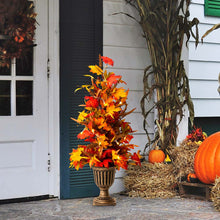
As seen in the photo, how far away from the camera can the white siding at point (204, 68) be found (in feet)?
16.4

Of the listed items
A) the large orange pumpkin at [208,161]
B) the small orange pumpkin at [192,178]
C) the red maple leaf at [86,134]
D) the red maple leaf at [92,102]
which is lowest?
the small orange pumpkin at [192,178]

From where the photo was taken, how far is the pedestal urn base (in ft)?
12.4

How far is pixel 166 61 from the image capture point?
4445 millimetres

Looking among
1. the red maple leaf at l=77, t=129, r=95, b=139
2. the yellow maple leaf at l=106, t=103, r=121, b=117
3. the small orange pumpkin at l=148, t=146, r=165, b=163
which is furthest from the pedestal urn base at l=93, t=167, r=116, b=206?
the small orange pumpkin at l=148, t=146, r=165, b=163

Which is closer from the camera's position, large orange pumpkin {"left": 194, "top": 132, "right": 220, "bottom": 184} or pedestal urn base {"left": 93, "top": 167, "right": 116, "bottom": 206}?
pedestal urn base {"left": 93, "top": 167, "right": 116, "bottom": 206}

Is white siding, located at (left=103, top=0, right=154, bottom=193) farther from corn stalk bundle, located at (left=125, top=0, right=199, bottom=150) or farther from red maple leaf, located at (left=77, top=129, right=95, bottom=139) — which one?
red maple leaf, located at (left=77, top=129, right=95, bottom=139)

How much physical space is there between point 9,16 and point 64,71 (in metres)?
0.70

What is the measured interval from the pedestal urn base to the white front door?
22.5 inches

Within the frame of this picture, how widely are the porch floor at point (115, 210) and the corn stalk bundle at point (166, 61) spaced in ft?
2.43

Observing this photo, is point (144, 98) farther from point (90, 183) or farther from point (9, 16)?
point (9, 16)

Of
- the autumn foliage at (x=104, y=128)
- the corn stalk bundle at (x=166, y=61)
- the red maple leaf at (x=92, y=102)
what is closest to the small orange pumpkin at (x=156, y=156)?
the corn stalk bundle at (x=166, y=61)

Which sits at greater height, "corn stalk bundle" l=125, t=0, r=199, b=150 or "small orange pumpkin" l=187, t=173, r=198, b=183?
"corn stalk bundle" l=125, t=0, r=199, b=150

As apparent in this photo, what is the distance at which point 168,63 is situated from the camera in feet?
14.6

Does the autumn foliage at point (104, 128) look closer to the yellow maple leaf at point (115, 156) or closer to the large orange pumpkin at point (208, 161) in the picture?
the yellow maple leaf at point (115, 156)
